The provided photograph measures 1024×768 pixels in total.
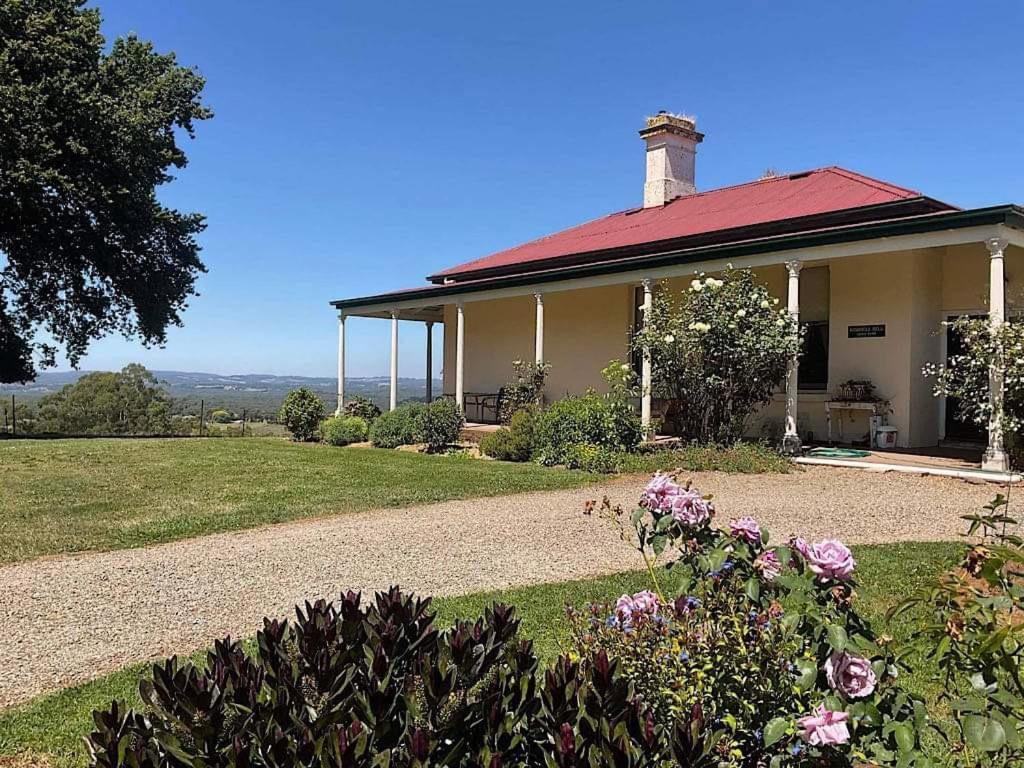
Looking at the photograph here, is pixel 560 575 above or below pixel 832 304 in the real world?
below

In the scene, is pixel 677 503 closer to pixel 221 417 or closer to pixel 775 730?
pixel 775 730

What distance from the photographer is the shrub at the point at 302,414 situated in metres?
19.7

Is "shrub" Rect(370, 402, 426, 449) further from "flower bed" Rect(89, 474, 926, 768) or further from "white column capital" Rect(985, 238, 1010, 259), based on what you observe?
"flower bed" Rect(89, 474, 926, 768)

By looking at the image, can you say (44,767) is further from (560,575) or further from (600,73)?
(600,73)

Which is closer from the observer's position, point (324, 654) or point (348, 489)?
point (324, 654)

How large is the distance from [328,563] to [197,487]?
5234 millimetres

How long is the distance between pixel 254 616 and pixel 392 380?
15.1m

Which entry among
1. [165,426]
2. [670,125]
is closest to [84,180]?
[670,125]

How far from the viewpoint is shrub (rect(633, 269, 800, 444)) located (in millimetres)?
12281

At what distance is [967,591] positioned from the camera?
8.23 ft

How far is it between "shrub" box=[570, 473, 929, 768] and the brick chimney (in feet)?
61.0

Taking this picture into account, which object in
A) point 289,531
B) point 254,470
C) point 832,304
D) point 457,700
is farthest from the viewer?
point 832,304

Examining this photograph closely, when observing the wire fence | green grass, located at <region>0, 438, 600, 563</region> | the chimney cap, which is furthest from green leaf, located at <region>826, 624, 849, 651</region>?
the wire fence

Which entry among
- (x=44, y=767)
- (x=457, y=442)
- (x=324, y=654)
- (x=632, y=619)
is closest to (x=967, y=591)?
(x=632, y=619)
